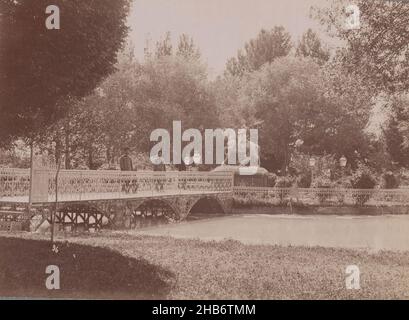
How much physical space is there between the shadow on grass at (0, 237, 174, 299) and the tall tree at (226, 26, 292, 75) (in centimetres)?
3463

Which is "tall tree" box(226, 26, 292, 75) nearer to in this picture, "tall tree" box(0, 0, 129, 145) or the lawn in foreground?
the lawn in foreground

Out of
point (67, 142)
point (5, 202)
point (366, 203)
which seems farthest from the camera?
point (366, 203)

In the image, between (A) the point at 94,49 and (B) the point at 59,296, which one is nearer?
(B) the point at 59,296

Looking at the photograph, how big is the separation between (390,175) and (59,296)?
33.2 m

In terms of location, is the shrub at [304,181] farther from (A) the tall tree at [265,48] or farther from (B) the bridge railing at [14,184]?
(B) the bridge railing at [14,184]

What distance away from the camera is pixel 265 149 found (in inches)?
1467

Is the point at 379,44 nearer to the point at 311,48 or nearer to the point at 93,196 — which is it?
the point at 93,196

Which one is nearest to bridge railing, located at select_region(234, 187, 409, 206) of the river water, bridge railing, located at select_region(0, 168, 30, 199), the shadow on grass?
the river water

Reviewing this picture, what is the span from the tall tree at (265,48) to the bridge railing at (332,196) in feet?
45.9

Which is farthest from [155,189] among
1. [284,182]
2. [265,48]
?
[265,48]

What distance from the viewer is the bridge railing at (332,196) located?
113 feet

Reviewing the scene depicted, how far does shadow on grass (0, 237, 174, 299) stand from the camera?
968 centimetres
